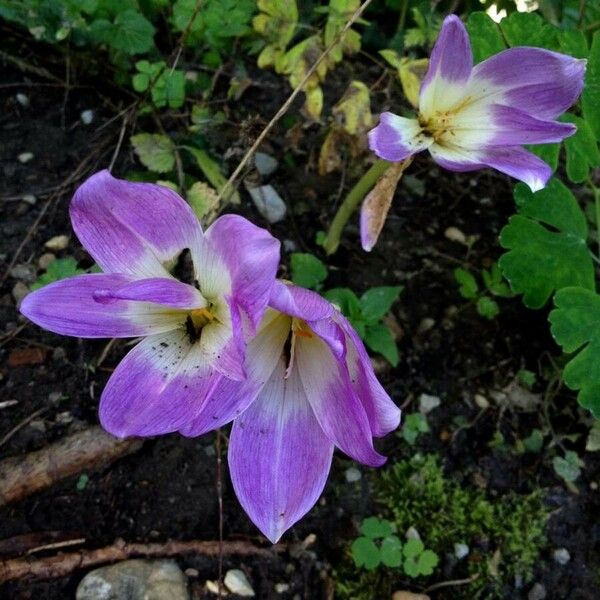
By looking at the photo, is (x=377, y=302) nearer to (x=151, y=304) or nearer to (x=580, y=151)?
(x=580, y=151)

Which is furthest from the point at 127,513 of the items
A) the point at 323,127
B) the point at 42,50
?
the point at 42,50

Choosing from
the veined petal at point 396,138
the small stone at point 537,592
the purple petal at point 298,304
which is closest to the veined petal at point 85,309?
the purple petal at point 298,304

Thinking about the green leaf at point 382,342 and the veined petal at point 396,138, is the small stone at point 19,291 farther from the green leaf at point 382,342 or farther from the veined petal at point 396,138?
the veined petal at point 396,138

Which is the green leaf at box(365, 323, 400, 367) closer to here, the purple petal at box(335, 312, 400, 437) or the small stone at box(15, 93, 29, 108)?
the purple petal at box(335, 312, 400, 437)

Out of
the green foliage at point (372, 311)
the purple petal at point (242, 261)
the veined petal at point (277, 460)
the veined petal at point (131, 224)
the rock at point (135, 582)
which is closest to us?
the purple petal at point (242, 261)

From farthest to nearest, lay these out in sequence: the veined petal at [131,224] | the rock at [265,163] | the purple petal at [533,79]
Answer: the rock at [265,163], the purple petal at [533,79], the veined petal at [131,224]
